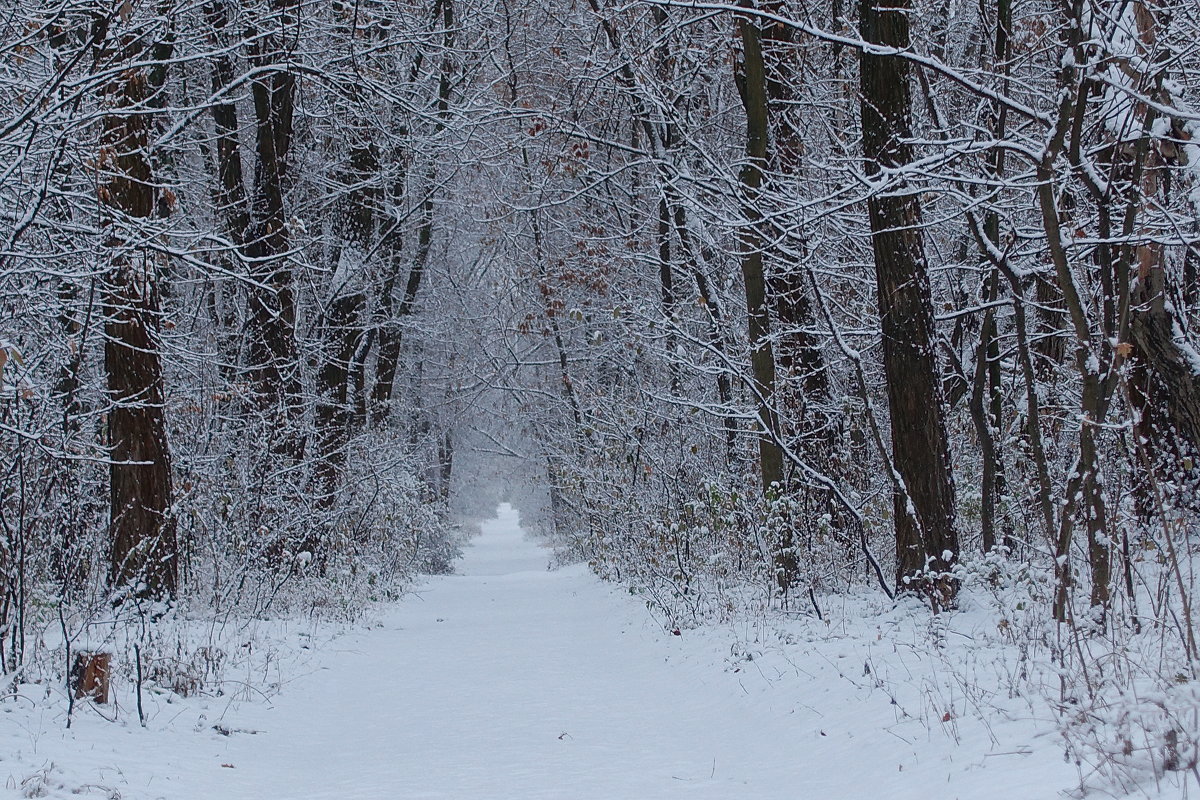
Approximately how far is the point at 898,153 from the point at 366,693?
6450 millimetres

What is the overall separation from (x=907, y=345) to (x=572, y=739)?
419cm

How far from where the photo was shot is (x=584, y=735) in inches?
260

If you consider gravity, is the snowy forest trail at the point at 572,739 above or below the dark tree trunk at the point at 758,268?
below

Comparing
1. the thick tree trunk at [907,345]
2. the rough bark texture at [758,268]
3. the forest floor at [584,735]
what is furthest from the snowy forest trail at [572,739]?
the rough bark texture at [758,268]

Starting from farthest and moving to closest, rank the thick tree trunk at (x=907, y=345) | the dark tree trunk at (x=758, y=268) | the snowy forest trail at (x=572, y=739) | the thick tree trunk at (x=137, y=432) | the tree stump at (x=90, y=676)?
1. the dark tree trunk at (x=758, y=268)
2. the thick tree trunk at (x=137, y=432)
3. the thick tree trunk at (x=907, y=345)
4. the tree stump at (x=90, y=676)
5. the snowy forest trail at (x=572, y=739)

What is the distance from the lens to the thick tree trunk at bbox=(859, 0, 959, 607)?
822 centimetres

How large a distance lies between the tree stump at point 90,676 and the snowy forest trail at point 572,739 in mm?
674

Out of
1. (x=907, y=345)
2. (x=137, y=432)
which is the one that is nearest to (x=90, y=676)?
(x=137, y=432)

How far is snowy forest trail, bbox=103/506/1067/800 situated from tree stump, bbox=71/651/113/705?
0.67 m

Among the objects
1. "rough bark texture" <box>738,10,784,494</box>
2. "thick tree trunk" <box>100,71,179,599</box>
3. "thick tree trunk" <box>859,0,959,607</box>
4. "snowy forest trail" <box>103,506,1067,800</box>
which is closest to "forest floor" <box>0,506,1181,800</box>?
"snowy forest trail" <box>103,506,1067,800</box>

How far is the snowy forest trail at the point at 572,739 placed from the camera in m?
4.96

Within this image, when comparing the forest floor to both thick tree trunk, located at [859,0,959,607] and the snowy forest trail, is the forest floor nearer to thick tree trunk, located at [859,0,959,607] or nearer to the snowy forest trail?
the snowy forest trail

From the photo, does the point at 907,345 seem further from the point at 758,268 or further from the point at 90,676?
the point at 90,676

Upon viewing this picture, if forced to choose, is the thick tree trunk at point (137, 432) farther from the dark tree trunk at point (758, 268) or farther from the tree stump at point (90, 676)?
the dark tree trunk at point (758, 268)
